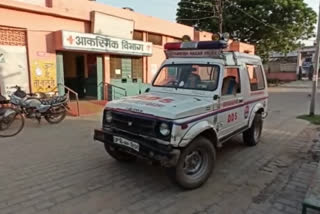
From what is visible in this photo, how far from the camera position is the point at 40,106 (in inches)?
310

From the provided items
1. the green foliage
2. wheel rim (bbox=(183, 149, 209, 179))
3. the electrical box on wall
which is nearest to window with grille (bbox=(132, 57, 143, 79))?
the electrical box on wall

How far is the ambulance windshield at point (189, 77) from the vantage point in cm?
456

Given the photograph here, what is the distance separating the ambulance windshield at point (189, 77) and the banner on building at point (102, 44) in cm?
590

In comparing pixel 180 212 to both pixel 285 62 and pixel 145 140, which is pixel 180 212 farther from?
pixel 285 62

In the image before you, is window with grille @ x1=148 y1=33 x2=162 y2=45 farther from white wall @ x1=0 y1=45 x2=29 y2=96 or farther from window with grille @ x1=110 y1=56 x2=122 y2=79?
white wall @ x1=0 y1=45 x2=29 y2=96

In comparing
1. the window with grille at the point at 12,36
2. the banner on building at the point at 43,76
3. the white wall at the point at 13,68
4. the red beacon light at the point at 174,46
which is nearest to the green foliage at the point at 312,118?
the red beacon light at the point at 174,46

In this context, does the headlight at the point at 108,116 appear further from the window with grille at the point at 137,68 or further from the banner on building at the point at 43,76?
the window with grille at the point at 137,68

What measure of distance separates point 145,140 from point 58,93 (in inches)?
303

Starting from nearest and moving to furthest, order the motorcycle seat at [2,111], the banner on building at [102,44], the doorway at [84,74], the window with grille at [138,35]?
the motorcycle seat at [2,111] < the banner on building at [102,44] < the doorway at [84,74] < the window with grille at [138,35]

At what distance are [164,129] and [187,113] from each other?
407 millimetres

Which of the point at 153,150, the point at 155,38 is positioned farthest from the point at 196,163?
the point at 155,38

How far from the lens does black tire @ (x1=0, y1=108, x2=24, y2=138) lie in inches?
273

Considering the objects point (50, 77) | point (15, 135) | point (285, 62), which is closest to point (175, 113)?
point (15, 135)

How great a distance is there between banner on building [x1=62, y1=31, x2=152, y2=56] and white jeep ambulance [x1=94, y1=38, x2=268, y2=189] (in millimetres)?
5829
